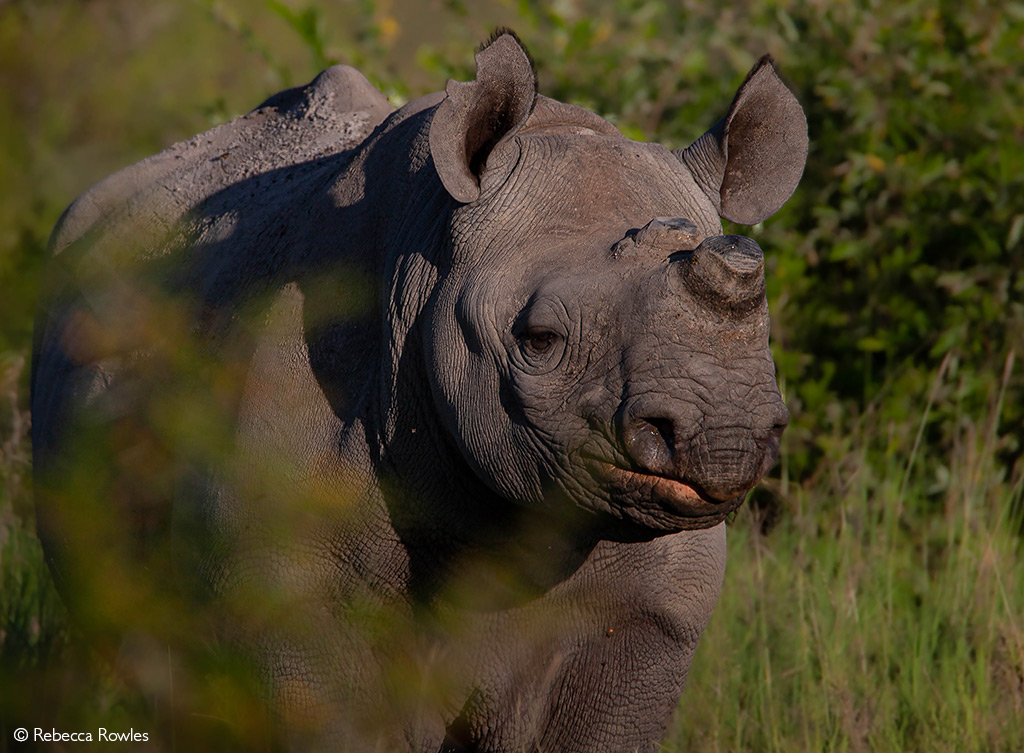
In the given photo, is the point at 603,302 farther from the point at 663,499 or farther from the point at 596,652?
the point at 596,652

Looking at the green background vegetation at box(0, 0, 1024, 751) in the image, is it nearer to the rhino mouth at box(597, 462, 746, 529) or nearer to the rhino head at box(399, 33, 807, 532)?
the rhino head at box(399, 33, 807, 532)

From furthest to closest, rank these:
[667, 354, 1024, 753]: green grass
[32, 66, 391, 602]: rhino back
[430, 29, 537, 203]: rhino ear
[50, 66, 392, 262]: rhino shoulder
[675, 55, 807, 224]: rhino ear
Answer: [50, 66, 392, 262]: rhino shoulder < [667, 354, 1024, 753]: green grass < [32, 66, 391, 602]: rhino back < [675, 55, 807, 224]: rhino ear < [430, 29, 537, 203]: rhino ear

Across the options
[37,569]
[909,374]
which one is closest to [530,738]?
[37,569]

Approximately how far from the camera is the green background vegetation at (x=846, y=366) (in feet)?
13.9

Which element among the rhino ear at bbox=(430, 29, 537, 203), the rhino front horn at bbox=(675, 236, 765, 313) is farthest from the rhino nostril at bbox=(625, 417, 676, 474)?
the rhino ear at bbox=(430, 29, 537, 203)

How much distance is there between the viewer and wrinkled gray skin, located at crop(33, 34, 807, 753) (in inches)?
101

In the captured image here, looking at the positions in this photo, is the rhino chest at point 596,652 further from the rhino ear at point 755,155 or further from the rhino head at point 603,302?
the rhino ear at point 755,155

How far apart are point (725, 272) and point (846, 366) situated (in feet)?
13.4

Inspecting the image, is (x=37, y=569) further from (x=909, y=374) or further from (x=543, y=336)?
(x=909, y=374)

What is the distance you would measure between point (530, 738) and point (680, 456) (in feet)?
3.87

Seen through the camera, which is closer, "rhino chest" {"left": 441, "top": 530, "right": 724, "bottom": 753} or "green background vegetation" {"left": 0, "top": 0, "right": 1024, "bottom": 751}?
"rhino chest" {"left": 441, "top": 530, "right": 724, "bottom": 753}

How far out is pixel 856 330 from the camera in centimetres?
635

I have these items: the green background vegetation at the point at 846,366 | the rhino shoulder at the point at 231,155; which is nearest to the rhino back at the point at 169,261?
the rhino shoulder at the point at 231,155

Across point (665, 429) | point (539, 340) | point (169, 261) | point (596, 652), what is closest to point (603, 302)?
point (539, 340)
